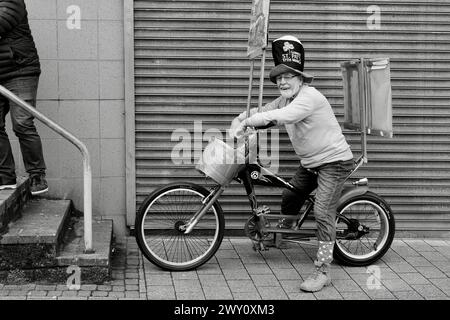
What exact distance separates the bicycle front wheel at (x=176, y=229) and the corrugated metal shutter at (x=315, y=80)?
0.55 m

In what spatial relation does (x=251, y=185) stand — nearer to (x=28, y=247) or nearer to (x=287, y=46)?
(x=287, y=46)

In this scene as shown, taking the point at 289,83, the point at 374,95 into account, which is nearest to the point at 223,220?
the point at 289,83

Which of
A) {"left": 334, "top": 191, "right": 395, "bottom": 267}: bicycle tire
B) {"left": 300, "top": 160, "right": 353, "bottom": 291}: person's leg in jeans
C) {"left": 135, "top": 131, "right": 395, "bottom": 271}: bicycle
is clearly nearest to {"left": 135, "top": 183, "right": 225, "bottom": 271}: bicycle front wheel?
{"left": 135, "top": 131, "right": 395, "bottom": 271}: bicycle

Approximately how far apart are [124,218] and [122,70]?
149 centimetres

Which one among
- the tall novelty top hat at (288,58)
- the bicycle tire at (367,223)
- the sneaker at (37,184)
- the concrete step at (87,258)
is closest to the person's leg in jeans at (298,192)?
the bicycle tire at (367,223)

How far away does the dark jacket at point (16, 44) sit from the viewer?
6.66 m

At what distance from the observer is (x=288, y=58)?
646cm

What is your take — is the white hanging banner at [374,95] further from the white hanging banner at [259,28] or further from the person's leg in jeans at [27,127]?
the person's leg in jeans at [27,127]

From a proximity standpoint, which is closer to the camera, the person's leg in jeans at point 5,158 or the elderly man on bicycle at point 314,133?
the elderly man on bicycle at point 314,133

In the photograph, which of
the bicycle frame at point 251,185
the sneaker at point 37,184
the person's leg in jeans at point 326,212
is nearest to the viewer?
Answer: the person's leg in jeans at point 326,212

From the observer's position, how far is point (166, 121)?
7770 mm

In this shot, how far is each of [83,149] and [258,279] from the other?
1839 millimetres

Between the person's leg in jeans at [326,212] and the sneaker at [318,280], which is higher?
the person's leg in jeans at [326,212]

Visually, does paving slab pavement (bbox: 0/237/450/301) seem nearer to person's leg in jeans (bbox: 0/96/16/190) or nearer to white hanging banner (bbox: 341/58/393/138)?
person's leg in jeans (bbox: 0/96/16/190)
